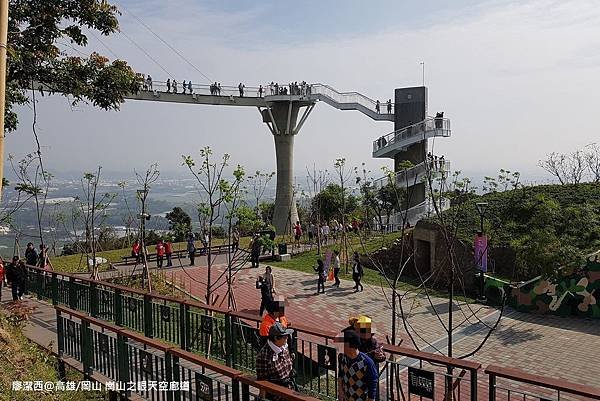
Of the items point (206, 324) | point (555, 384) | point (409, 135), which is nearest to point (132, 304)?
point (206, 324)

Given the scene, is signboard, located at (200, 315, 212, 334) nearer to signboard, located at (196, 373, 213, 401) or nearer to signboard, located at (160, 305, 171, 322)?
signboard, located at (160, 305, 171, 322)

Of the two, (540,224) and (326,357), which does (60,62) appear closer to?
(326,357)

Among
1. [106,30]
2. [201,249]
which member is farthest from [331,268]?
[106,30]

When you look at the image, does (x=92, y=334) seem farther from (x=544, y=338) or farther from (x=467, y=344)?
(x=544, y=338)

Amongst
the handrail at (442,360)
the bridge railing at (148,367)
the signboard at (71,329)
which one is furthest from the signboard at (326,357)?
the signboard at (71,329)

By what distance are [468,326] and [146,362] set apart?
406 inches

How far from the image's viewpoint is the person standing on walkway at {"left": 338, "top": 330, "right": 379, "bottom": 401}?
438cm

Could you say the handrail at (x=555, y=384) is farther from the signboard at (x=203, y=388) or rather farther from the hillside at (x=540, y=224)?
the hillside at (x=540, y=224)

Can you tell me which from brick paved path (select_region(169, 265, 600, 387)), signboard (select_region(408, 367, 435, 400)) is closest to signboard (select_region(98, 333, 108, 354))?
signboard (select_region(408, 367, 435, 400))

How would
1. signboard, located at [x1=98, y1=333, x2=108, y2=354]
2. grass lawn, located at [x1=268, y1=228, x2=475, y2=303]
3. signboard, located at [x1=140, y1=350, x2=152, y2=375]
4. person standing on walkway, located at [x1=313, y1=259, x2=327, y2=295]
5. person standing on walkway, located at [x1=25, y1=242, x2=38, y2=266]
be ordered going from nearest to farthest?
1. signboard, located at [x1=140, y1=350, x2=152, y2=375]
2. signboard, located at [x1=98, y1=333, x2=108, y2=354]
3. person standing on walkway, located at [x1=25, y1=242, x2=38, y2=266]
4. person standing on walkway, located at [x1=313, y1=259, x2=327, y2=295]
5. grass lawn, located at [x1=268, y1=228, x2=475, y2=303]

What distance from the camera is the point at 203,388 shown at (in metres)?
5.03

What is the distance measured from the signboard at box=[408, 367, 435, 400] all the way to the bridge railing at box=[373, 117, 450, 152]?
2547 centimetres

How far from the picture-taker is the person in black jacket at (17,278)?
521 inches

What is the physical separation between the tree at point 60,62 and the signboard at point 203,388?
622 centimetres
